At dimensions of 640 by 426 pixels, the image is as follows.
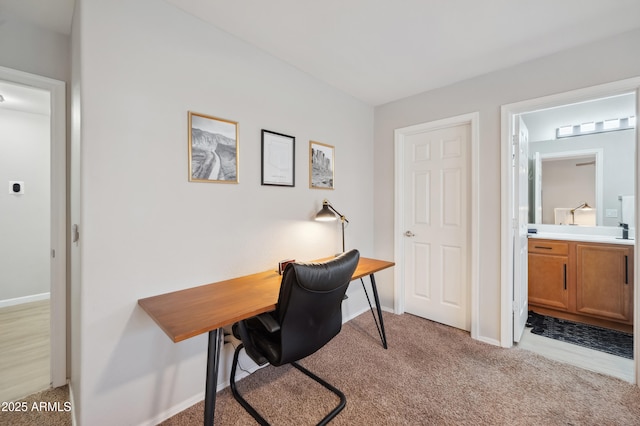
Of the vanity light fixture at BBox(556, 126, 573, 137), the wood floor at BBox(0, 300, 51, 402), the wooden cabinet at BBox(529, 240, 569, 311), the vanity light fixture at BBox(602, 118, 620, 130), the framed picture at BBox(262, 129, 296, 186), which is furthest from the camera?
the vanity light fixture at BBox(556, 126, 573, 137)

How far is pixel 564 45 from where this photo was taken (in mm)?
2010

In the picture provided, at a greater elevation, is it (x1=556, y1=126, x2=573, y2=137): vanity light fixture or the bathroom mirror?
(x1=556, y1=126, x2=573, y2=137): vanity light fixture

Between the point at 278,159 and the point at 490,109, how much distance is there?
1936mm

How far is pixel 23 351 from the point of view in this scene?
2.24 metres

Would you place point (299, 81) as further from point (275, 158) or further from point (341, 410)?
point (341, 410)

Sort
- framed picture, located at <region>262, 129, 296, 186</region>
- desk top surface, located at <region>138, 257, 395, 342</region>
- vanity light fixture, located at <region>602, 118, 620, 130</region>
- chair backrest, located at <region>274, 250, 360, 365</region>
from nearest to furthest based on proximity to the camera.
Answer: desk top surface, located at <region>138, 257, 395, 342</region> → chair backrest, located at <region>274, 250, 360, 365</region> → framed picture, located at <region>262, 129, 296, 186</region> → vanity light fixture, located at <region>602, 118, 620, 130</region>

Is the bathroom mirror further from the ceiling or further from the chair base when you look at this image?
the chair base

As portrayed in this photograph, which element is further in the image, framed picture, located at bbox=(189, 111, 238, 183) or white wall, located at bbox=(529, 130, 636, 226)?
white wall, located at bbox=(529, 130, 636, 226)

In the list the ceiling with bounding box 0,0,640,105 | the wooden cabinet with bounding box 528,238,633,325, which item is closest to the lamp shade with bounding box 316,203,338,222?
the ceiling with bounding box 0,0,640,105

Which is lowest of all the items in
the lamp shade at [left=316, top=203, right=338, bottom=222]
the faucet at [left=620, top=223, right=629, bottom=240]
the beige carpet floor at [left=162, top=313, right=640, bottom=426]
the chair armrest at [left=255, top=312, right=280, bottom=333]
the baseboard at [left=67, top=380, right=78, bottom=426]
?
the beige carpet floor at [left=162, top=313, right=640, bottom=426]

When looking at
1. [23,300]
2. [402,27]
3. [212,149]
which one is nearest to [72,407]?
[212,149]

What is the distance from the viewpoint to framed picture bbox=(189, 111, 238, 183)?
1.70 meters

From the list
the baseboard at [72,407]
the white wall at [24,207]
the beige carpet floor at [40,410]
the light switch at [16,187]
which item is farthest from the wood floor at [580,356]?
the light switch at [16,187]

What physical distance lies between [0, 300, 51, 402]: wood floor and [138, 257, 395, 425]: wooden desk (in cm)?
128
